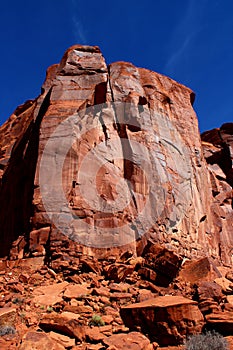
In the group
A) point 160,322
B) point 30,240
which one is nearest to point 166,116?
point 30,240

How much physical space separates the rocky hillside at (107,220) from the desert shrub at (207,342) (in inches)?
18.4

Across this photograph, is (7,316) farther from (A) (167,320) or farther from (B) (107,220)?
(B) (107,220)

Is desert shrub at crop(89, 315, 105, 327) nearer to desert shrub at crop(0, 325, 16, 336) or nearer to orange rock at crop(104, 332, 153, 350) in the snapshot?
orange rock at crop(104, 332, 153, 350)

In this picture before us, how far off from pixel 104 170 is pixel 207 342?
10.2 m

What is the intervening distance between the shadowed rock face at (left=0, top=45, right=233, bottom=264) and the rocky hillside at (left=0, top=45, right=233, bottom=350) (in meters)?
0.06

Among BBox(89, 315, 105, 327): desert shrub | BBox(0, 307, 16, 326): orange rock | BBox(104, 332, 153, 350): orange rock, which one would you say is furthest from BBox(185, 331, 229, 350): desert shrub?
BBox(0, 307, 16, 326): orange rock

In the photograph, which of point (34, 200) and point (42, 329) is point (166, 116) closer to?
point (34, 200)

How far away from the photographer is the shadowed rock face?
14945 millimetres

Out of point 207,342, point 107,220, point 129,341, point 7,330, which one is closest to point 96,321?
point 129,341

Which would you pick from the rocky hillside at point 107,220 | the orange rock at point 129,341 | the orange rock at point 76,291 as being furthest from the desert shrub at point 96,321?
the orange rock at point 76,291

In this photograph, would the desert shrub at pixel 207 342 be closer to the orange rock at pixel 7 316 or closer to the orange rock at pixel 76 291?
the orange rock at pixel 76 291

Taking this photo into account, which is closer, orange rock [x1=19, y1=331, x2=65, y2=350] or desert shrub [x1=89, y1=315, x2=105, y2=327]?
orange rock [x1=19, y1=331, x2=65, y2=350]

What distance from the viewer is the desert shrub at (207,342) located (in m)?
8.30

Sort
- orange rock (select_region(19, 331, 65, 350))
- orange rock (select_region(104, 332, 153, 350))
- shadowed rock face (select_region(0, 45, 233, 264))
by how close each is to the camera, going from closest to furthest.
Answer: orange rock (select_region(19, 331, 65, 350)) < orange rock (select_region(104, 332, 153, 350)) < shadowed rock face (select_region(0, 45, 233, 264))
